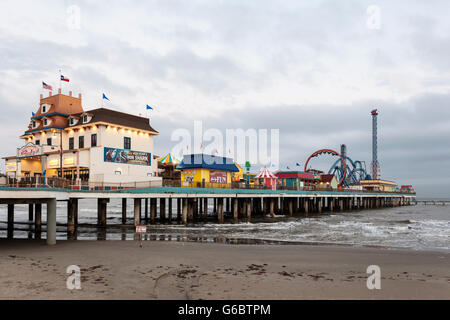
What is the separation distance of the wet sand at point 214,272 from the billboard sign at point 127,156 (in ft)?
54.2

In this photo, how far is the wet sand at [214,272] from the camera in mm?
9883

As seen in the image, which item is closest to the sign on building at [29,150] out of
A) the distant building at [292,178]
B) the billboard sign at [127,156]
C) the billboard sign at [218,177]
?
the billboard sign at [127,156]

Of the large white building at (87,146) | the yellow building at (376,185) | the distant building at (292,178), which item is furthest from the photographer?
the yellow building at (376,185)

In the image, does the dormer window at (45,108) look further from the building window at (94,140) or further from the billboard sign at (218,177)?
the billboard sign at (218,177)

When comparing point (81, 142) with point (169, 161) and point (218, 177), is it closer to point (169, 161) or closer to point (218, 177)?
point (218, 177)

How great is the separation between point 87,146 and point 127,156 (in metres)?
A: 4.28

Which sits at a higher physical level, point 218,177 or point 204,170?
point 204,170

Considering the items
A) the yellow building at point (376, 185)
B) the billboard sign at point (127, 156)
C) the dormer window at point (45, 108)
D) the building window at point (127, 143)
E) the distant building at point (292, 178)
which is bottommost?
the yellow building at point (376, 185)

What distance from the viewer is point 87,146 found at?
35688mm

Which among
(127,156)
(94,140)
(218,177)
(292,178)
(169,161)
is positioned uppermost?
(94,140)

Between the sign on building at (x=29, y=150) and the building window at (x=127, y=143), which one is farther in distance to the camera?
the building window at (x=127, y=143)

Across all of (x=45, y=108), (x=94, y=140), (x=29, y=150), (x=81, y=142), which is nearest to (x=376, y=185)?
(x=94, y=140)
